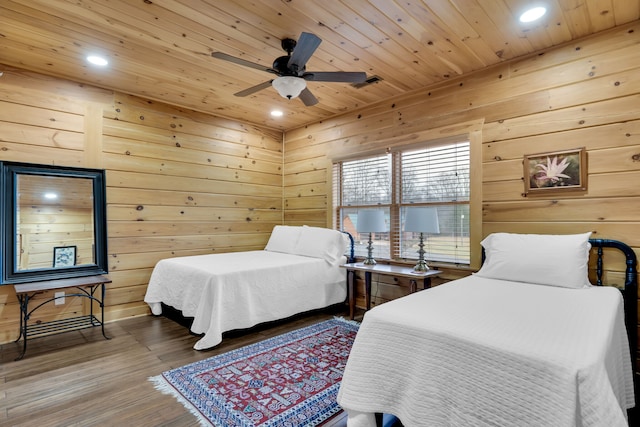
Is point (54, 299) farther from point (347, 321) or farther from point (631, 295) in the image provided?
point (631, 295)

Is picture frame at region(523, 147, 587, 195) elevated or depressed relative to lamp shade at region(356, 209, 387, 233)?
elevated

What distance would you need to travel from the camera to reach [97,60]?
298 centimetres

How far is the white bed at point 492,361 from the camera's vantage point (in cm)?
115

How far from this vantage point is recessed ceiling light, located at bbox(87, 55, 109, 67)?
9.59ft

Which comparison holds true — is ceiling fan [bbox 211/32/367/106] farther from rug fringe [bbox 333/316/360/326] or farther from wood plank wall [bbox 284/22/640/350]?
rug fringe [bbox 333/316/360/326]

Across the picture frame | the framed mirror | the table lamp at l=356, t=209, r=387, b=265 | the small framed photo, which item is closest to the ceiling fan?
the table lamp at l=356, t=209, r=387, b=265

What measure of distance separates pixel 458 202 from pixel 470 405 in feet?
7.76

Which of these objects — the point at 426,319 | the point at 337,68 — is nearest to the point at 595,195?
the point at 426,319

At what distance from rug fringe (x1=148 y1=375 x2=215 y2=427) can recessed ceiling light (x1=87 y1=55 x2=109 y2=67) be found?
2.64 metres

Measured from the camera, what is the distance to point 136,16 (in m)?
2.33

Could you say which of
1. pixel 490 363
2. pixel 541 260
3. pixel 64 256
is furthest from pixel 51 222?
pixel 541 260

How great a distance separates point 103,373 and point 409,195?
3.19 meters

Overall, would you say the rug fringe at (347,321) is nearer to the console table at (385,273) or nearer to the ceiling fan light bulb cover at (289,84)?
the console table at (385,273)

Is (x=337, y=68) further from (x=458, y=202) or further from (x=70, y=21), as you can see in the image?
(x=70, y=21)
